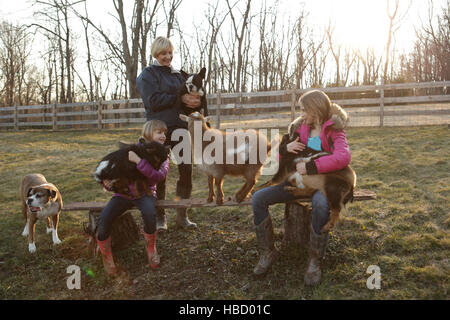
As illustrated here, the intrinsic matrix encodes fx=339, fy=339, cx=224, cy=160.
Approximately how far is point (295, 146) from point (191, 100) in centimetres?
127

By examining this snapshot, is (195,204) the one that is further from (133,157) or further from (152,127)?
(152,127)

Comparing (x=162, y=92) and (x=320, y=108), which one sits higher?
(x=162, y=92)

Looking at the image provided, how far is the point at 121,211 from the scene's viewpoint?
357 centimetres

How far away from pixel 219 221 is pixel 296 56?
35419 mm

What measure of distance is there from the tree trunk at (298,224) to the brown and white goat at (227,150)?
0.57 meters

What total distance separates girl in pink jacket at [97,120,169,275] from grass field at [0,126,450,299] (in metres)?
0.18

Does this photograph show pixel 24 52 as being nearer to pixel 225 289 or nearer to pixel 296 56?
pixel 296 56

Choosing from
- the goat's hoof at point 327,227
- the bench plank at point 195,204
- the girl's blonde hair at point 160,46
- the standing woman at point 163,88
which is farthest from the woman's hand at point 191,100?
the goat's hoof at point 327,227

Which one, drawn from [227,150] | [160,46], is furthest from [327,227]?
[160,46]

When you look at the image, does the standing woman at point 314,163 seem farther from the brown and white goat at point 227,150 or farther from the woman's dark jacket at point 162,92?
the woman's dark jacket at point 162,92

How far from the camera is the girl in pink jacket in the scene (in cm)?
347

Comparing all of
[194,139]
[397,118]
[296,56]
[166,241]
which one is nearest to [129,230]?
[166,241]

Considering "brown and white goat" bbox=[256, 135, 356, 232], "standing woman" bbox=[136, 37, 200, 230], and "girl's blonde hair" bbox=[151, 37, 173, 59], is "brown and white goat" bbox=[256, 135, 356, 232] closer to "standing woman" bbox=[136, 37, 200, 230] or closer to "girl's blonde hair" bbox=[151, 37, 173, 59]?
"standing woman" bbox=[136, 37, 200, 230]
